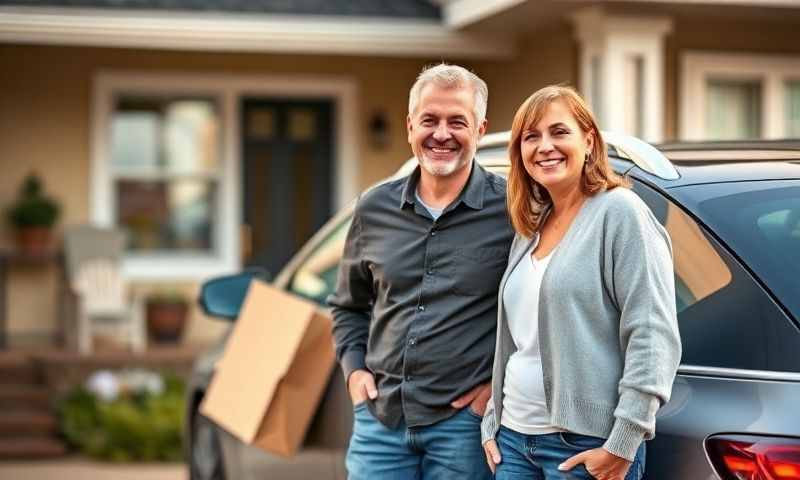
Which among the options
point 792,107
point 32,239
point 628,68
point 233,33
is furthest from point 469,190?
point 32,239

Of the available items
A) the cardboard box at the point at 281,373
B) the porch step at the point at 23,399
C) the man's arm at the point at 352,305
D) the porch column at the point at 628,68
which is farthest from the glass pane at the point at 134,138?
the man's arm at the point at 352,305

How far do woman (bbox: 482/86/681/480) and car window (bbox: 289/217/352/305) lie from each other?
178 centimetres

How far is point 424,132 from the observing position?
3.62 metres

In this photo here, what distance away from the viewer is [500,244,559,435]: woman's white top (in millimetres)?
3188

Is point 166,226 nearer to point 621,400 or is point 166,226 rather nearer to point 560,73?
point 560,73

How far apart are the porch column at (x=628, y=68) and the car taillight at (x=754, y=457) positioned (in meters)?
7.55

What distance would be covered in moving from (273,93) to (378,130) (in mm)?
996

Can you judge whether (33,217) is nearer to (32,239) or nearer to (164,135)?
(32,239)

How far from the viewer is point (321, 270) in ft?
17.1

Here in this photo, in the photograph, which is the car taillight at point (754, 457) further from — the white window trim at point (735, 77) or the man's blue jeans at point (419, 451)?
the white window trim at point (735, 77)

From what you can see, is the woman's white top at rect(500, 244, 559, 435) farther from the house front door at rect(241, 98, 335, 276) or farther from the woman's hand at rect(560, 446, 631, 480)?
the house front door at rect(241, 98, 335, 276)

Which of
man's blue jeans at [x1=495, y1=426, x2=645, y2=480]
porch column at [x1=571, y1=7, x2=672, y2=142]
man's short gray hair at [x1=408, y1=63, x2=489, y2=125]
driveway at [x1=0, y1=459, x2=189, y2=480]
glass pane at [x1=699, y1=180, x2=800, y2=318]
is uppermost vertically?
porch column at [x1=571, y1=7, x2=672, y2=142]

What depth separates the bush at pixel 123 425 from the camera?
9820 millimetres

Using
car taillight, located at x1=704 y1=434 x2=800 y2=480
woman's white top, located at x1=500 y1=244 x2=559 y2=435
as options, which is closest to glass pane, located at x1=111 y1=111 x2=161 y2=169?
woman's white top, located at x1=500 y1=244 x2=559 y2=435
